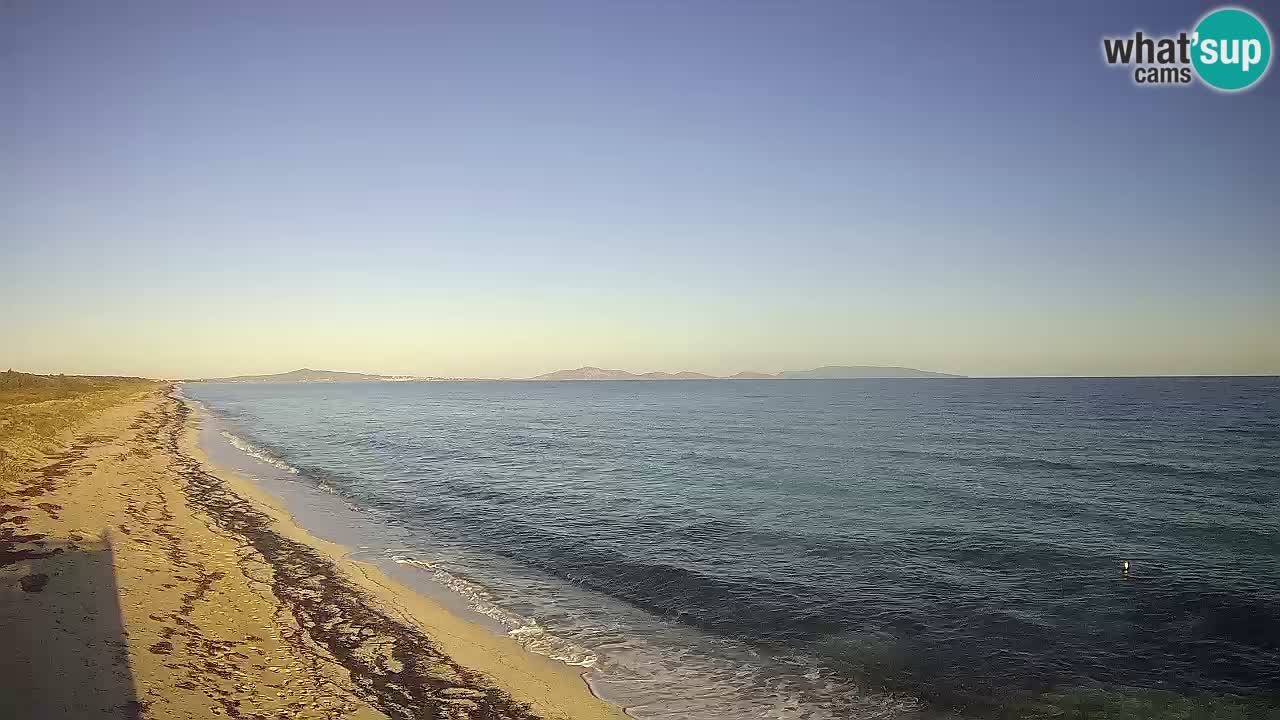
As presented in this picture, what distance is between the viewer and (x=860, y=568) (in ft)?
57.5

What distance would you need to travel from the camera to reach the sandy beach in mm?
8992

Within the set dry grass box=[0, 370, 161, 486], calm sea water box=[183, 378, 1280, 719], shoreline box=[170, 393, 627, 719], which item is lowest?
calm sea water box=[183, 378, 1280, 719]

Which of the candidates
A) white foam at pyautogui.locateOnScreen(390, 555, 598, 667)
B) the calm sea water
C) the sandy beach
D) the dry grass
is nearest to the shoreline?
the sandy beach

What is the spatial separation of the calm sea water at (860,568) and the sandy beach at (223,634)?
5.07ft

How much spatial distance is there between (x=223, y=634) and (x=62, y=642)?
217 centimetres

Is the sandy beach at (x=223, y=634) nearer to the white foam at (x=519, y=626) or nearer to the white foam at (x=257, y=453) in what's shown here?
the white foam at (x=519, y=626)

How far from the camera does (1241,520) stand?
74.0 ft

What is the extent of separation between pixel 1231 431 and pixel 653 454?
158ft

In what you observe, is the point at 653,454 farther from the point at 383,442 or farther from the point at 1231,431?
the point at 1231,431

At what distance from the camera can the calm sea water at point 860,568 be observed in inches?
443

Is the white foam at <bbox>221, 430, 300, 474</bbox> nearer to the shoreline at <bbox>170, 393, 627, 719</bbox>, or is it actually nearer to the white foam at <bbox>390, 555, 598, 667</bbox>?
the shoreline at <bbox>170, 393, 627, 719</bbox>

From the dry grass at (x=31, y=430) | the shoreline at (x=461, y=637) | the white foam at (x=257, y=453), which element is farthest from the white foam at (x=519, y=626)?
the white foam at (x=257, y=453)

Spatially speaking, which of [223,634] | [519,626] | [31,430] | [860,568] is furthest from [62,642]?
[31,430]

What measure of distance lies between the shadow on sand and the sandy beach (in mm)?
25
